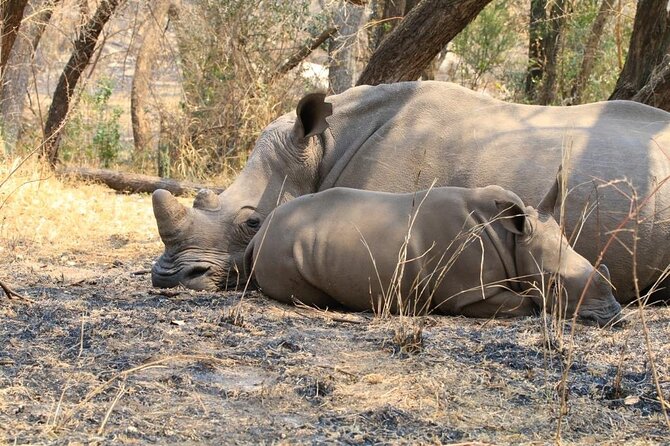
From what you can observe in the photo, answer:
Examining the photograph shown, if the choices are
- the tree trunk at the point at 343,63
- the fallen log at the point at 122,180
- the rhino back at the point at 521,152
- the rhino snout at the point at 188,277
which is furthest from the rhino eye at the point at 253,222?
the tree trunk at the point at 343,63

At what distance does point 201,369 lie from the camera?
446cm

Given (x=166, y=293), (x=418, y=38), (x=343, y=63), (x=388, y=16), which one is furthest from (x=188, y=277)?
(x=343, y=63)

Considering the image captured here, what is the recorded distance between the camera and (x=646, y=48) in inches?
375

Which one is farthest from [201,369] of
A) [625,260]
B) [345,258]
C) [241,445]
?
[625,260]

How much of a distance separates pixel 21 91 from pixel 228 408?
12693mm

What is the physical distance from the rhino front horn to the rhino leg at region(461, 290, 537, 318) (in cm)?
193

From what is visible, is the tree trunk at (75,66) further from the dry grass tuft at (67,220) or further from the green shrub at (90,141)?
the dry grass tuft at (67,220)

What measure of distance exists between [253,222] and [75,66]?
692 centimetres

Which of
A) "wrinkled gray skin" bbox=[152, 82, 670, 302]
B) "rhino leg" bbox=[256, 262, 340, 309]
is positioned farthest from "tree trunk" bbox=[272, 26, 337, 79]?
"rhino leg" bbox=[256, 262, 340, 309]

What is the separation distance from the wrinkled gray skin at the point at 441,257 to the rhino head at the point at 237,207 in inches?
22.8

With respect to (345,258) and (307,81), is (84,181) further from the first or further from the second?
(345,258)

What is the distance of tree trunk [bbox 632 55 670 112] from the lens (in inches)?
336

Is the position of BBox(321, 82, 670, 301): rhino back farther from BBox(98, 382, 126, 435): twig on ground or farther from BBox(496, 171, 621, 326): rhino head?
BBox(98, 382, 126, 435): twig on ground

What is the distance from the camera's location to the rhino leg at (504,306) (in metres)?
5.82
